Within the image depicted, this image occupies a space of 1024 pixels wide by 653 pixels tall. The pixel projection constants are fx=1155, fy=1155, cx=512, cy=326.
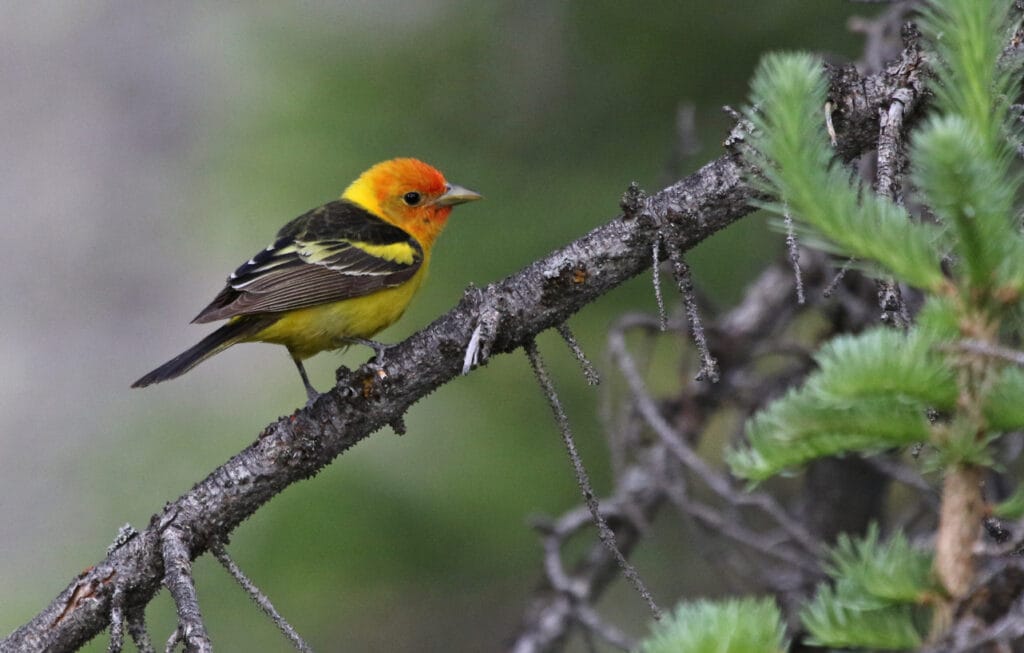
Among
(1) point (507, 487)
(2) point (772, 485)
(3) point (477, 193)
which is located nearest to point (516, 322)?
(1) point (507, 487)

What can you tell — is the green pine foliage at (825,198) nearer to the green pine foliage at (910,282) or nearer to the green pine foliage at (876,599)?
the green pine foliage at (910,282)

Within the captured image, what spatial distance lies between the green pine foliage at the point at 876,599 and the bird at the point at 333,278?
9.05 feet

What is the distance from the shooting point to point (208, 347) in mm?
3895

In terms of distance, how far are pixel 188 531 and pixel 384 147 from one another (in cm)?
226

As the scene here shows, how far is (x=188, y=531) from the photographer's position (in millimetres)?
2604

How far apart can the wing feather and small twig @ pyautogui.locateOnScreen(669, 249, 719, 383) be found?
2.05 m

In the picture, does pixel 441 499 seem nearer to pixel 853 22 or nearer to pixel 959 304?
pixel 853 22

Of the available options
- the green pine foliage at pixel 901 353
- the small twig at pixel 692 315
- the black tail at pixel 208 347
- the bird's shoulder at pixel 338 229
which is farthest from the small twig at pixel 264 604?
the bird's shoulder at pixel 338 229

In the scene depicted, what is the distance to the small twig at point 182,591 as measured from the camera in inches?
81.5

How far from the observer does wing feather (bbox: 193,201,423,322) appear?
4.13m

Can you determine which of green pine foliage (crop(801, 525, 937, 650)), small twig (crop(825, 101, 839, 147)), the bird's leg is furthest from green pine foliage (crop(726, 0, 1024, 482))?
the bird's leg

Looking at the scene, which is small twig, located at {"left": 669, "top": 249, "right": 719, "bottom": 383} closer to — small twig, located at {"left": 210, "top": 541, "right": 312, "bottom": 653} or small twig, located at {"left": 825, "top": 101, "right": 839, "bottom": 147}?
small twig, located at {"left": 825, "top": 101, "right": 839, "bottom": 147}

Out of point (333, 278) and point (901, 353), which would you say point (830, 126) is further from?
point (333, 278)

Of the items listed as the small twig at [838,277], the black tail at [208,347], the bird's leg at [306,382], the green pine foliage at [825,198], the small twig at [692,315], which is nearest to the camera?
the green pine foliage at [825,198]
